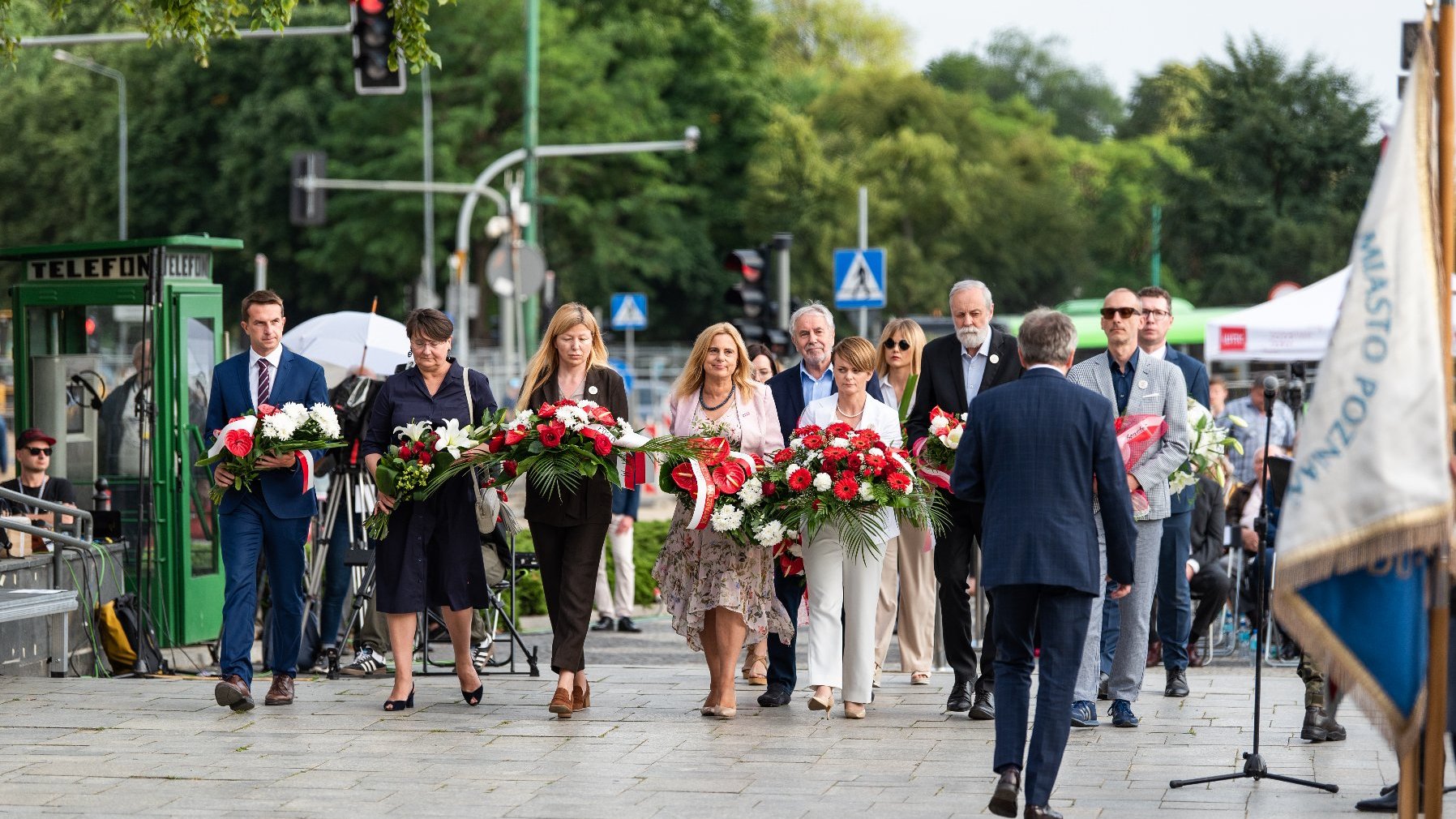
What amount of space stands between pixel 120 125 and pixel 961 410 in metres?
51.8

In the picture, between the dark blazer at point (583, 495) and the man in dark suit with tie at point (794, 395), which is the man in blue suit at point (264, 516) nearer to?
the dark blazer at point (583, 495)

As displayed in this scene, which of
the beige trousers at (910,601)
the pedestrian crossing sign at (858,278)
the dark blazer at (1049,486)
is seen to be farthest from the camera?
the pedestrian crossing sign at (858,278)

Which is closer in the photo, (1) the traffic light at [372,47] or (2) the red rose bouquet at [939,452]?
(2) the red rose bouquet at [939,452]

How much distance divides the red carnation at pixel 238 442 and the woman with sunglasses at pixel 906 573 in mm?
3491

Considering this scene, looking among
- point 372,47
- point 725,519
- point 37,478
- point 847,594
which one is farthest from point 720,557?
point 372,47

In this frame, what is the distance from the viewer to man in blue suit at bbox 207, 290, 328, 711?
961 cm

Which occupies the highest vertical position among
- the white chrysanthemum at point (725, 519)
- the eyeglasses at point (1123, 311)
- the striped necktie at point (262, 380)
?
the eyeglasses at point (1123, 311)

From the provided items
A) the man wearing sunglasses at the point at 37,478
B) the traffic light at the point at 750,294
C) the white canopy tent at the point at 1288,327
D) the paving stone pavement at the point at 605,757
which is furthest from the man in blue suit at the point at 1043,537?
the white canopy tent at the point at 1288,327

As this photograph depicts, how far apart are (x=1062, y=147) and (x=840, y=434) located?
232 ft

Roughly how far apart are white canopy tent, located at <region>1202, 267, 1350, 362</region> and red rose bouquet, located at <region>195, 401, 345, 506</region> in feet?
36.6

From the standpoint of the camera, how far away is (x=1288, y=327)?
1844cm

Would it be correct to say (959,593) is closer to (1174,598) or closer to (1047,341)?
(1174,598)

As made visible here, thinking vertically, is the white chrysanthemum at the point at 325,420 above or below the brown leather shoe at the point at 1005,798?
above

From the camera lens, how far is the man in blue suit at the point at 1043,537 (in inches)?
270
